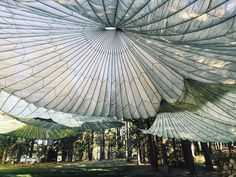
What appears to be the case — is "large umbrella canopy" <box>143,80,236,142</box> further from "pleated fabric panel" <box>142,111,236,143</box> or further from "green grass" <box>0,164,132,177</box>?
"green grass" <box>0,164,132,177</box>

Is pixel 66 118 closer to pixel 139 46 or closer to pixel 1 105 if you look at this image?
pixel 1 105

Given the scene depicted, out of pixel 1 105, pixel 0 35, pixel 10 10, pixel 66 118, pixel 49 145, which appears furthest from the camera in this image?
pixel 49 145

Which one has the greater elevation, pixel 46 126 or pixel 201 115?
pixel 46 126

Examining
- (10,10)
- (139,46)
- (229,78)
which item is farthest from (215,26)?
(10,10)

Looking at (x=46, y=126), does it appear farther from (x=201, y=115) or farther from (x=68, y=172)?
(x=68, y=172)

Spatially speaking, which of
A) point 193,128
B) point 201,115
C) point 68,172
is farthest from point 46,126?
point 68,172

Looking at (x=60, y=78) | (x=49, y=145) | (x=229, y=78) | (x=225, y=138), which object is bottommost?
(x=225, y=138)

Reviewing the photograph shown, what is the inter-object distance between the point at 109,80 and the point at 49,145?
158 feet

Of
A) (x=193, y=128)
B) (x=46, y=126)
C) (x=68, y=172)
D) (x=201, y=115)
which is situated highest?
(x=46, y=126)

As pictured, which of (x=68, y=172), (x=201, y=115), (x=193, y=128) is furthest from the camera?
(x=68, y=172)

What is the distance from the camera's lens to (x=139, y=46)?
8000 mm

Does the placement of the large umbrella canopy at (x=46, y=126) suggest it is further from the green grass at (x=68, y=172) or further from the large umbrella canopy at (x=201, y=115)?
the green grass at (x=68, y=172)

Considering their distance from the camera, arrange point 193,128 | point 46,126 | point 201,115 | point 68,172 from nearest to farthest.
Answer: point 201,115 < point 193,128 < point 46,126 < point 68,172

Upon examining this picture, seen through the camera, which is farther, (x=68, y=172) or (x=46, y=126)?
(x=68, y=172)
